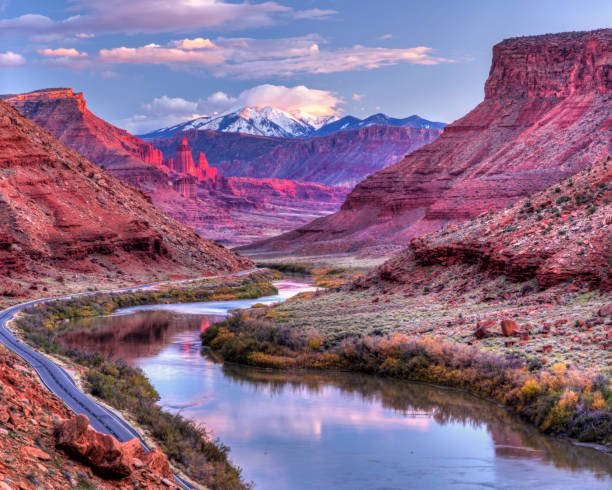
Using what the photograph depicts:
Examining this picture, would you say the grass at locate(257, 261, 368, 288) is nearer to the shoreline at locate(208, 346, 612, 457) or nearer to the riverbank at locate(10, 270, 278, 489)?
the riverbank at locate(10, 270, 278, 489)

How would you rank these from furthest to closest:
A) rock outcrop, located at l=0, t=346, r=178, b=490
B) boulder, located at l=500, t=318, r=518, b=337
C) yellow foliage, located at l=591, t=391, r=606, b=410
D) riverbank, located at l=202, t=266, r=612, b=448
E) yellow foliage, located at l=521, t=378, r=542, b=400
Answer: boulder, located at l=500, t=318, r=518, b=337 < yellow foliage, located at l=521, t=378, r=542, b=400 < riverbank, located at l=202, t=266, r=612, b=448 < yellow foliage, located at l=591, t=391, r=606, b=410 < rock outcrop, located at l=0, t=346, r=178, b=490

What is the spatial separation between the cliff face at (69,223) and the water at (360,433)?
30015 millimetres

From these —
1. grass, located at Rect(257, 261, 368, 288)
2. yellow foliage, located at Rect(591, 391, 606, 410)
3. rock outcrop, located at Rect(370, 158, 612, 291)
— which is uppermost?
rock outcrop, located at Rect(370, 158, 612, 291)

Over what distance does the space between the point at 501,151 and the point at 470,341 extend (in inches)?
3508

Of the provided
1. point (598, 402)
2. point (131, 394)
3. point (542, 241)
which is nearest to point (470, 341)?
point (598, 402)

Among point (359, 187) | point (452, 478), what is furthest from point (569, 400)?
point (359, 187)

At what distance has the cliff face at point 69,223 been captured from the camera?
61.2 m

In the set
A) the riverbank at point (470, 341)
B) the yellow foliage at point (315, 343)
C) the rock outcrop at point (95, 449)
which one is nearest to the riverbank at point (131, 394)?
the rock outcrop at point (95, 449)

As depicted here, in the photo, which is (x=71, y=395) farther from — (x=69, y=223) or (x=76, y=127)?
(x=76, y=127)

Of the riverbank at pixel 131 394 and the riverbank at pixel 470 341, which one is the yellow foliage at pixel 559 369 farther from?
the riverbank at pixel 131 394

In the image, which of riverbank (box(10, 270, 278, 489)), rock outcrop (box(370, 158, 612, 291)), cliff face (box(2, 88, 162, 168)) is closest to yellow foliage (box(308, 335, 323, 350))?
riverbank (box(10, 270, 278, 489))

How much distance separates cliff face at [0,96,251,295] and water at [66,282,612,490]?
30.0 meters

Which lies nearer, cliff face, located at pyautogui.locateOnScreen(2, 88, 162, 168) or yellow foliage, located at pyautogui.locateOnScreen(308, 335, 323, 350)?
yellow foliage, located at pyautogui.locateOnScreen(308, 335, 323, 350)

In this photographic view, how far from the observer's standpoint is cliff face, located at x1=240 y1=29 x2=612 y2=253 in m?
99.7
